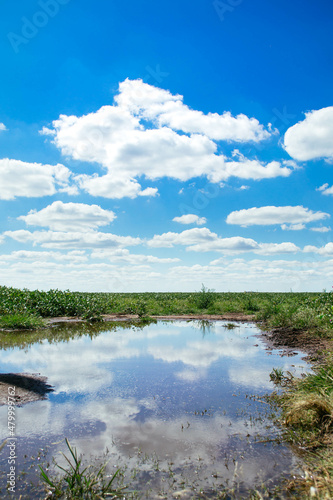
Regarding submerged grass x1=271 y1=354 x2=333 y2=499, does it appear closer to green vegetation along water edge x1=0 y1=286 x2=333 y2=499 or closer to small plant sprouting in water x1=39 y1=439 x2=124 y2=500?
green vegetation along water edge x1=0 y1=286 x2=333 y2=499

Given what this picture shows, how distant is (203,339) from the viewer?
550 inches

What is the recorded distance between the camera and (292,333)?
48.8ft

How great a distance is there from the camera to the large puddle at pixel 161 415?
423 centimetres

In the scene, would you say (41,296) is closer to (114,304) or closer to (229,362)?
(114,304)

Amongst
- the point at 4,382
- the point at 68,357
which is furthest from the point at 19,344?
the point at 4,382

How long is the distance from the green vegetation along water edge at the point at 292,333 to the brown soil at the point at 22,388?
4801 mm

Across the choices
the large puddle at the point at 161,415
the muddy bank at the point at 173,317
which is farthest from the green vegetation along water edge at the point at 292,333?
the muddy bank at the point at 173,317

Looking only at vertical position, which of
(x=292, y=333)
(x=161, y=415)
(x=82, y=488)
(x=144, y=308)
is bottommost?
(x=161, y=415)

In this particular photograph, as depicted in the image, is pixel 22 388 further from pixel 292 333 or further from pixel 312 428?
pixel 292 333

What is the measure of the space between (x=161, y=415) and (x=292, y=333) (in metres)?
10.5

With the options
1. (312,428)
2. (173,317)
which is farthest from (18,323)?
(312,428)

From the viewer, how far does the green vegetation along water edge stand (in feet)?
14.2

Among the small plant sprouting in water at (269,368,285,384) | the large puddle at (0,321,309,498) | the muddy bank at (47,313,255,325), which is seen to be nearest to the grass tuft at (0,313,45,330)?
the muddy bank at (47,313,255,325)

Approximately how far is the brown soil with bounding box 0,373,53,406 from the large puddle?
0.25 m
